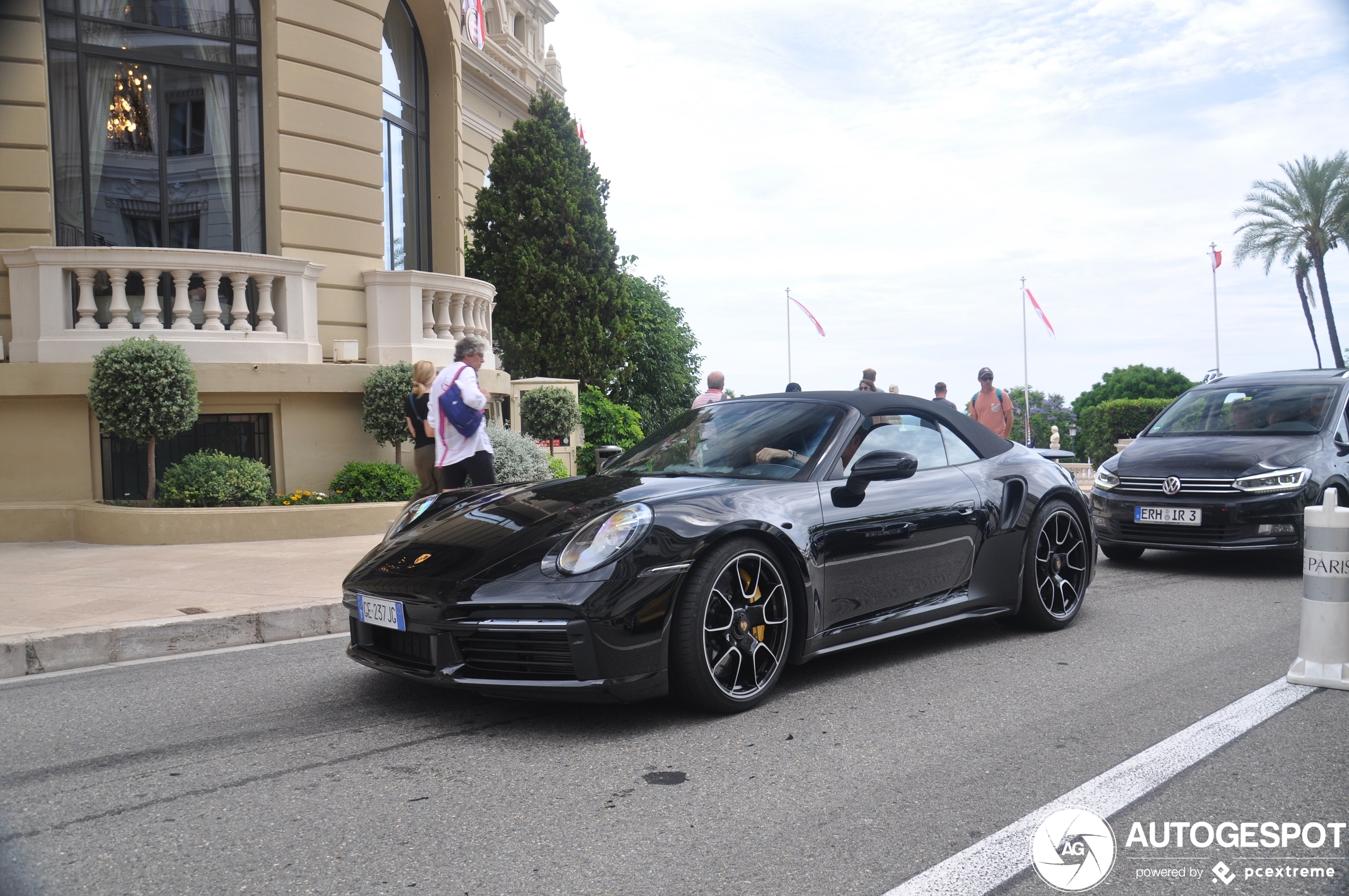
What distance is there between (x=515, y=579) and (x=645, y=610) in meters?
0.51

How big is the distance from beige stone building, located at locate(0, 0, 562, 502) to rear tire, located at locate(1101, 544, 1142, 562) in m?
8.16

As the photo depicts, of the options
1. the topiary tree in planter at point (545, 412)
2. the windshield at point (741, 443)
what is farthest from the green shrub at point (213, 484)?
the topiary tree in planter at point (545, 412)

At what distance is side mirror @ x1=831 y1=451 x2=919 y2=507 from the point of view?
464 centimetres

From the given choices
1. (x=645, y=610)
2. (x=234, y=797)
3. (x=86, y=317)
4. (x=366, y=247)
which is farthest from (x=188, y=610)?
(x=366, y=247)

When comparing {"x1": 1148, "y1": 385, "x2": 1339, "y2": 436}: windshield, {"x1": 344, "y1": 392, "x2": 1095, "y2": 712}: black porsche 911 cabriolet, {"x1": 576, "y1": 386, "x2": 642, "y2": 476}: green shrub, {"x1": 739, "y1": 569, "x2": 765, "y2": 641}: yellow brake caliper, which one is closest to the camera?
{"x1": 344, "y1": 392, "x2": 1095, "y2": 712}: black porsche 911 cabriolet

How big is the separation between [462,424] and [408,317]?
5434 mm

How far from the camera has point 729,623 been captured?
13.8 ft

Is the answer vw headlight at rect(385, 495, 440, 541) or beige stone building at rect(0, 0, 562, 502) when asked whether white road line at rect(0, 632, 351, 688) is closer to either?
vw headlight at rect(385, 495, 440, 541)

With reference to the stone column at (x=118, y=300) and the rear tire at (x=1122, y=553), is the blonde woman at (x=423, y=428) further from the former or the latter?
the rear tire at (x=1122, y=553)

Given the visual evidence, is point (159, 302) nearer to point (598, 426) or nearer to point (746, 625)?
point (746, 625)

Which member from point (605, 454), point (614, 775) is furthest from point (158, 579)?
point (614, 775)

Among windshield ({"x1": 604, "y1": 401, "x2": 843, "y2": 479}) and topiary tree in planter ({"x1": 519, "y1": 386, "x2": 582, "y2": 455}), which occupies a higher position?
topiary tree in planter ({"x1": 519, "y1": 386, "x2": 582, "y2": 455})

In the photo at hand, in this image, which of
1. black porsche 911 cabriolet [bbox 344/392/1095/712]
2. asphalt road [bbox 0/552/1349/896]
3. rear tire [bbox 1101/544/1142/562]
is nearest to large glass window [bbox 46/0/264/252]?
asphalt road [bbox 0/552/1349/896]

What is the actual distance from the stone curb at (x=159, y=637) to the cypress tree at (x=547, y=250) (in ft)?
44.0
